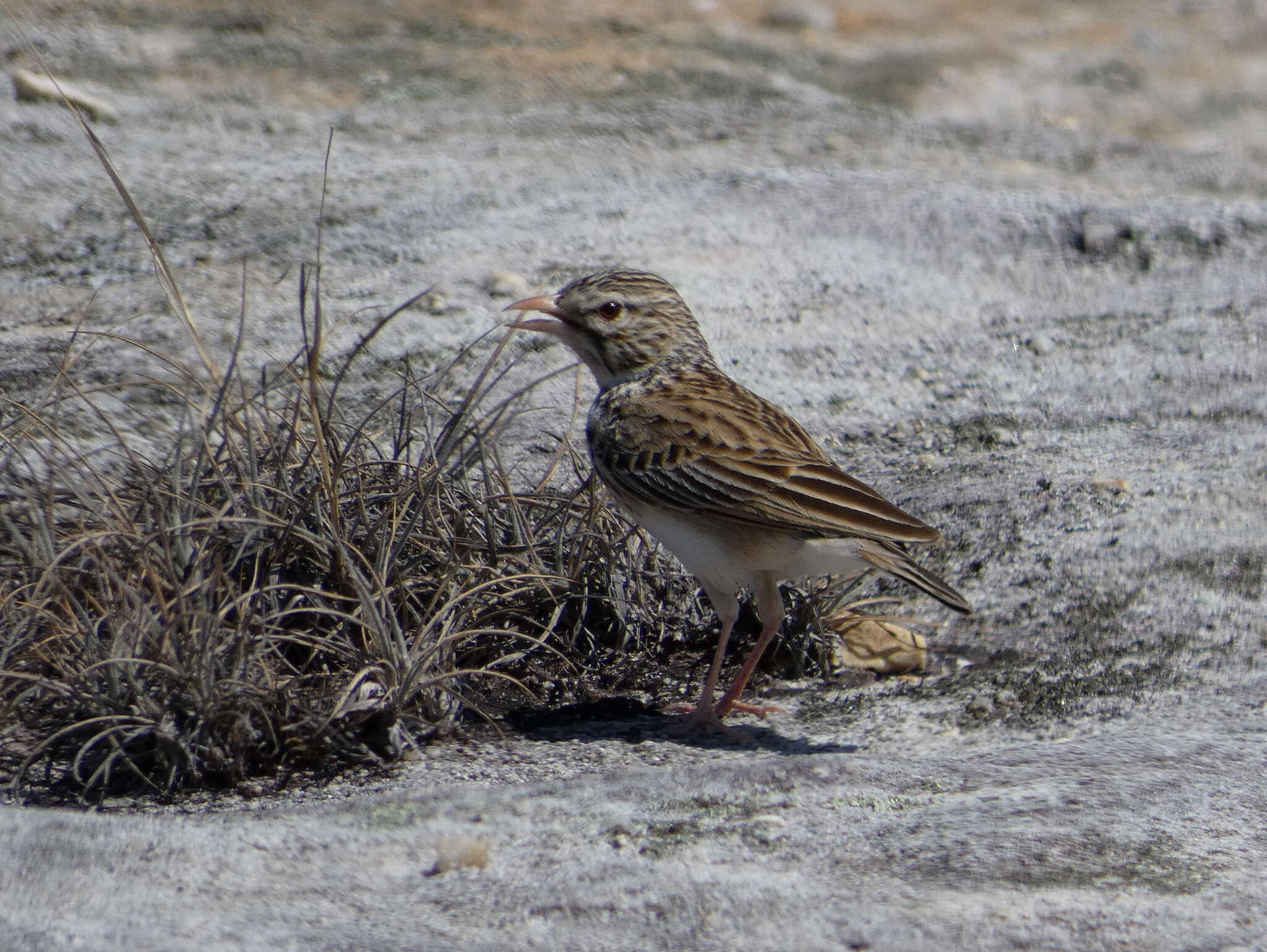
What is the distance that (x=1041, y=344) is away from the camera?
7117mm

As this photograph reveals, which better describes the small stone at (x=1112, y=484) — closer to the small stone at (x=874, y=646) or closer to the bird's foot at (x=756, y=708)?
the small stone at (x=874, y=646)

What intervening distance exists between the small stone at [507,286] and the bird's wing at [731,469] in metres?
2.00

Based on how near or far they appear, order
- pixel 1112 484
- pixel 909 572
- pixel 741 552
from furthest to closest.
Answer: pixel 1112 484, pixel 741 552, pixel 909 572

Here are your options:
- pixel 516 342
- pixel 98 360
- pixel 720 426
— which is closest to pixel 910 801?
pixel 720 426

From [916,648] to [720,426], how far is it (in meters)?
1.03

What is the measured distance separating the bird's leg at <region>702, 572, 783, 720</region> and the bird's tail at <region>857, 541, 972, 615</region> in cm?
34

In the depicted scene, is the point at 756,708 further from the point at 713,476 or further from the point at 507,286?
the point at 507,286

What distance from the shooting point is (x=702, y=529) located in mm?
4562

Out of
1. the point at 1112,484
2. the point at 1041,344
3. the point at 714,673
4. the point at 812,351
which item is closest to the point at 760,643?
the point at 714,673

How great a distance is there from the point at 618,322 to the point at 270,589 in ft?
5.23

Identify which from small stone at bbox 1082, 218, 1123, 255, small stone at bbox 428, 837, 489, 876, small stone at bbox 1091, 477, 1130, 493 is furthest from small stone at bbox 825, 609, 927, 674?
small stone at bbox 1082, 218, 1123, 255

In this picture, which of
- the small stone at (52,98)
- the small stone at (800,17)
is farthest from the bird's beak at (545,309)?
the small stone at (800,17)

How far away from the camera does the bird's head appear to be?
5.05m

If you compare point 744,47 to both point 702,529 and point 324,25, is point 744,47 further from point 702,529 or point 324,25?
point 702,529
